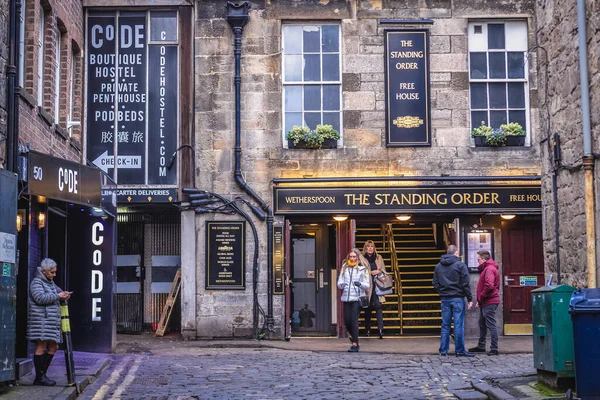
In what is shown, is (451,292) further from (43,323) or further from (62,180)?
(43,323)

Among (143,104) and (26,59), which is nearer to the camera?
(26,59)

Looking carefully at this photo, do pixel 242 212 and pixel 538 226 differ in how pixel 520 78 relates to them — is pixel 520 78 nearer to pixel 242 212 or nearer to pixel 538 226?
pixel 538 226

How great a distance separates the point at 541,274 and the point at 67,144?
994 centimetres

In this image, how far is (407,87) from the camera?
19.9m

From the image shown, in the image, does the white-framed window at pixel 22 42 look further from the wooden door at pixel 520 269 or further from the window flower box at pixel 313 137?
the wooden door at pixel 520 269

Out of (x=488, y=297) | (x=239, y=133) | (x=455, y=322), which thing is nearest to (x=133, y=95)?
(x=239, y=133)

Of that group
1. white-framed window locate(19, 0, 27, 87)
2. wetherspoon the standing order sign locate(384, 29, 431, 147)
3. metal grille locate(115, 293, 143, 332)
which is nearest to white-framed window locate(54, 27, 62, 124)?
white-framed window locate(19, 0, 27, 87)

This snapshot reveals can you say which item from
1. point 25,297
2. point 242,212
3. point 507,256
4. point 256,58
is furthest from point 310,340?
point 25,297

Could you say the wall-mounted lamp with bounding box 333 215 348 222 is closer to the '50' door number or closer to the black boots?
the '50' door number

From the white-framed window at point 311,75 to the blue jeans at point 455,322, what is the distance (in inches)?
195

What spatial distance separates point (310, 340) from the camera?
19.6m

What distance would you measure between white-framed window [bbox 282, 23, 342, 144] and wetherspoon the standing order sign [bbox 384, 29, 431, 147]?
1058 mm

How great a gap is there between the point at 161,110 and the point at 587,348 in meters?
12.0

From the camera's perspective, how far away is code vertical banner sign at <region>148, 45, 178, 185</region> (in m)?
19.7
